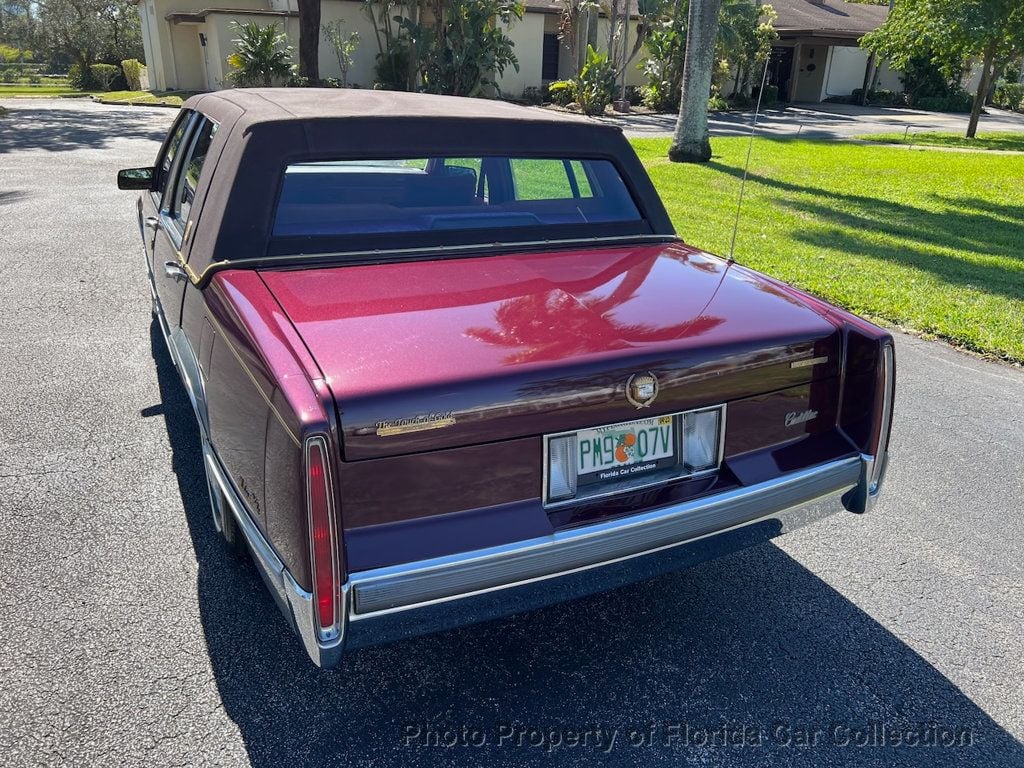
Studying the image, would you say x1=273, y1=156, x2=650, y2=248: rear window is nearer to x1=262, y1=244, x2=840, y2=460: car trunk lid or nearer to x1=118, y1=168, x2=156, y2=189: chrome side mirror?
x1=262, y1=244, x2=840, y2=460: car trunk lid

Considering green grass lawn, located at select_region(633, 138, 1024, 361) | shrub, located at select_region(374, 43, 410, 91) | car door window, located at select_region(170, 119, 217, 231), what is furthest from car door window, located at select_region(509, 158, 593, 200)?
shrub, located at select_region(374, 43, 410, 91)

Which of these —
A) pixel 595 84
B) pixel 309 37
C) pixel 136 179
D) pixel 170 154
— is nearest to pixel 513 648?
pixel 170 154

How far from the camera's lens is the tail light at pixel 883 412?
2748mm

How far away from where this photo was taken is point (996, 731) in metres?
2.48

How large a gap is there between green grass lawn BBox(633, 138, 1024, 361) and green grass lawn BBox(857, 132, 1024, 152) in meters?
2.61

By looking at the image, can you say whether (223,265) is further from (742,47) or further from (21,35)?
(21,35)

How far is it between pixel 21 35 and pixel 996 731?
56408 millimetres

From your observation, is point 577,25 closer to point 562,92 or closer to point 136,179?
point 562,92

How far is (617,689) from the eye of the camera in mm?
2615

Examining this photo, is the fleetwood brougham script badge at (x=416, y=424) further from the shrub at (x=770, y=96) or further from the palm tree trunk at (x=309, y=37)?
the shrub at (x=770, y=96)

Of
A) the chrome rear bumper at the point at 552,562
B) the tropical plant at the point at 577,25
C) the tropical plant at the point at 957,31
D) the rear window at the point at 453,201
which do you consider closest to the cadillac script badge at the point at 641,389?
the chrome rear bumper at the point at 552,562

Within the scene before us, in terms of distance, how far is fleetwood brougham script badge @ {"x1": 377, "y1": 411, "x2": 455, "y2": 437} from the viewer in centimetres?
204

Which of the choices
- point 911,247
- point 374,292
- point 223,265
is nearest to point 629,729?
point 374,292

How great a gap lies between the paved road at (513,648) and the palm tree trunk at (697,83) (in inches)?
417
